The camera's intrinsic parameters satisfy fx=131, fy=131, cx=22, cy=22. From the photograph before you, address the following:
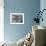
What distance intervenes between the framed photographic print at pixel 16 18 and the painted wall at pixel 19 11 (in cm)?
12

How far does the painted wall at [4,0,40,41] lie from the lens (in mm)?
5191

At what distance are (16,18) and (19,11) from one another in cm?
31

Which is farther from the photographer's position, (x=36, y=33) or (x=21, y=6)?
(x=21, y=6)

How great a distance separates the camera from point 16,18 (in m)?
5.27

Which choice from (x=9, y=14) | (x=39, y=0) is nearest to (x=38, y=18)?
(x=39, y=0)

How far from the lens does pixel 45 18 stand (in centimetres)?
445

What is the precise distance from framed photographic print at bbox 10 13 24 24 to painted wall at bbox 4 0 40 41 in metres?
0.12

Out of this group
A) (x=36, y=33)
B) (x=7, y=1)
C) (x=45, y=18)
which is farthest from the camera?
(x=7, y=1)

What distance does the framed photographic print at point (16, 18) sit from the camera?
5.23m

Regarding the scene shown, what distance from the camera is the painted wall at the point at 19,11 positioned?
519 cm

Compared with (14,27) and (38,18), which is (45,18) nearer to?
(38,18)

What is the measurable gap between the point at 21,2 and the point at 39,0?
2.38 ft

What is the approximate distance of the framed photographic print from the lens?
523cm

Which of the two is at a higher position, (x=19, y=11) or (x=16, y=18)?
(x=19, y=11)
